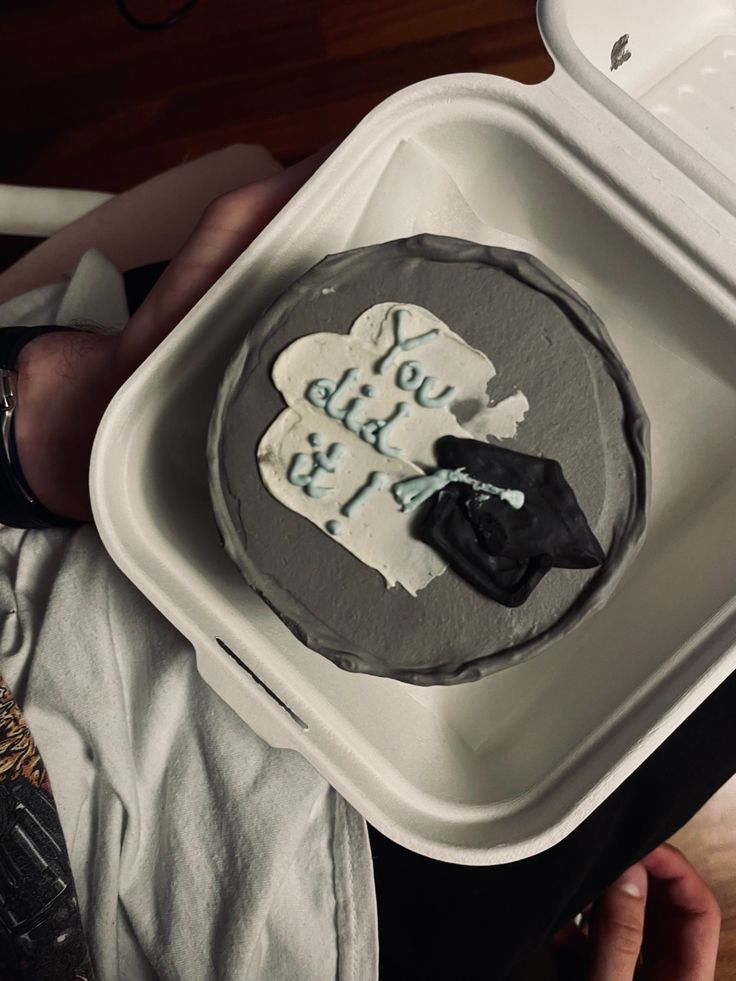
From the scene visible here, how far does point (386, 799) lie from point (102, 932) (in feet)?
1.07

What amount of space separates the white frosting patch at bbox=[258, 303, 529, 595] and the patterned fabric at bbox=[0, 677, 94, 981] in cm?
34

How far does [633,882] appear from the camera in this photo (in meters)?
0.79

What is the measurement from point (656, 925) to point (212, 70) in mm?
1213

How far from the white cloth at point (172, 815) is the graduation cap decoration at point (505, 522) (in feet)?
0.97

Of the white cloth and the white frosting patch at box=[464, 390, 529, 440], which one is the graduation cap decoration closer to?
the white frosting patch at box=[464, 390, 529, 440]

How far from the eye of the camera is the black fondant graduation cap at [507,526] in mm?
424

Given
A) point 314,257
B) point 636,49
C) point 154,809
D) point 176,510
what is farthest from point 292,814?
point 636,49

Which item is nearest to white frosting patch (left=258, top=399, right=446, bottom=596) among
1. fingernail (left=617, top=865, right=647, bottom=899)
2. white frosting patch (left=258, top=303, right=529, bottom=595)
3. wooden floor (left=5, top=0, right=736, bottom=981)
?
white frosting patch (left=258, top=303, right=529, bottom=595)

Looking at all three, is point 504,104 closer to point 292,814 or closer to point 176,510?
point 176,510

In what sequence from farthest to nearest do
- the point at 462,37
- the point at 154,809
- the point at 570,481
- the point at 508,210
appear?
the point at 462,37 → the point at 154,809 → the point at 508,210 → the point at 570,481

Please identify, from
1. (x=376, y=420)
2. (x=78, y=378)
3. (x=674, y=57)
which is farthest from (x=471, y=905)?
(x=674, y=57)

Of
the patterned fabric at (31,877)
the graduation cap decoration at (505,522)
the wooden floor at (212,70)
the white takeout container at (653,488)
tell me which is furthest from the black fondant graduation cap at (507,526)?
the wooden floor at (212,70)

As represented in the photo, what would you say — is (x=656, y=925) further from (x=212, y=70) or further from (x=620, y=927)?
(x=212, y=70)

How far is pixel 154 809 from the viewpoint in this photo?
672mm
